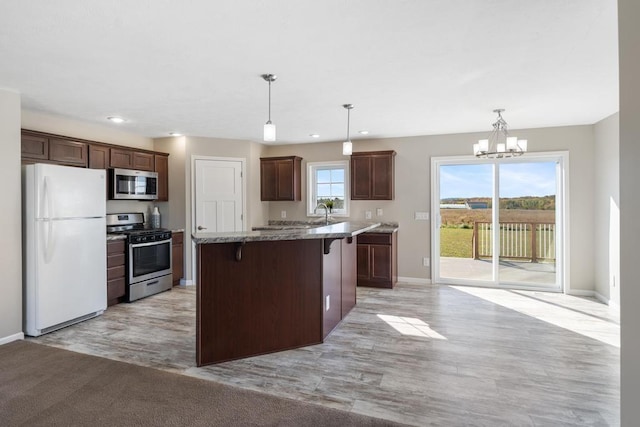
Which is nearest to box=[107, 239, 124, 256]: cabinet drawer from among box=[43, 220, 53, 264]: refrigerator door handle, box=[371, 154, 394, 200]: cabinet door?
box=[43, 220, 53, 264]: refrigerator door handle

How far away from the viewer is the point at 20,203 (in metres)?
3.45

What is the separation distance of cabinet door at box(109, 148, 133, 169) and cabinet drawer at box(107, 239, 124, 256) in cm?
107

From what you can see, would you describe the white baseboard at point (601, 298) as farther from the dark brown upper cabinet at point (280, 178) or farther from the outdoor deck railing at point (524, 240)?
the dark brown upper cabinet at point (280, 178)

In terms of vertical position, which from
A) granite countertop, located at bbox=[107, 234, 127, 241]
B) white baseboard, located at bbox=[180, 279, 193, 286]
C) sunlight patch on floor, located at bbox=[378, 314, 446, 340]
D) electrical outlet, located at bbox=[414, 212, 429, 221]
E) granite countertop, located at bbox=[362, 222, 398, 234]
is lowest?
sunlight patch on floor, located at bbox=[378, 314, 446, 340]

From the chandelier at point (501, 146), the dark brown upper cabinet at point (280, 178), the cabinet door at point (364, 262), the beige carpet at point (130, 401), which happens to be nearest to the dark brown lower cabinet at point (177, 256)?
the dark brown upper cabinet at point (280, 178)

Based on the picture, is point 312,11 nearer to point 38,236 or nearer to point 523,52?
point 523,52

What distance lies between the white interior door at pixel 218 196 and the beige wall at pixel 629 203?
5.18 metres

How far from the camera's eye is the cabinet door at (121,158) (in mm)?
4777

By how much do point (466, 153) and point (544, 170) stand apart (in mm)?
1119

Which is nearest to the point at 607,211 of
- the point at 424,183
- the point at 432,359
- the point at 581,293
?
the point at 581,293

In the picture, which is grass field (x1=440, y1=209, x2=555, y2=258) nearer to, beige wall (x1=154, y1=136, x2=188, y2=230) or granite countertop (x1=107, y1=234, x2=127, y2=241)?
beige wall (x1=154, y1=136, x2=188, y2=230)

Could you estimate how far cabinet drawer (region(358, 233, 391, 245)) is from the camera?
17.5 ft

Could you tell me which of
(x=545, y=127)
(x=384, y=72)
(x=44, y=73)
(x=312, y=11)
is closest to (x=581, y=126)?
(x=545, y=127)

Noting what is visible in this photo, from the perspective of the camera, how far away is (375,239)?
5395 mm
